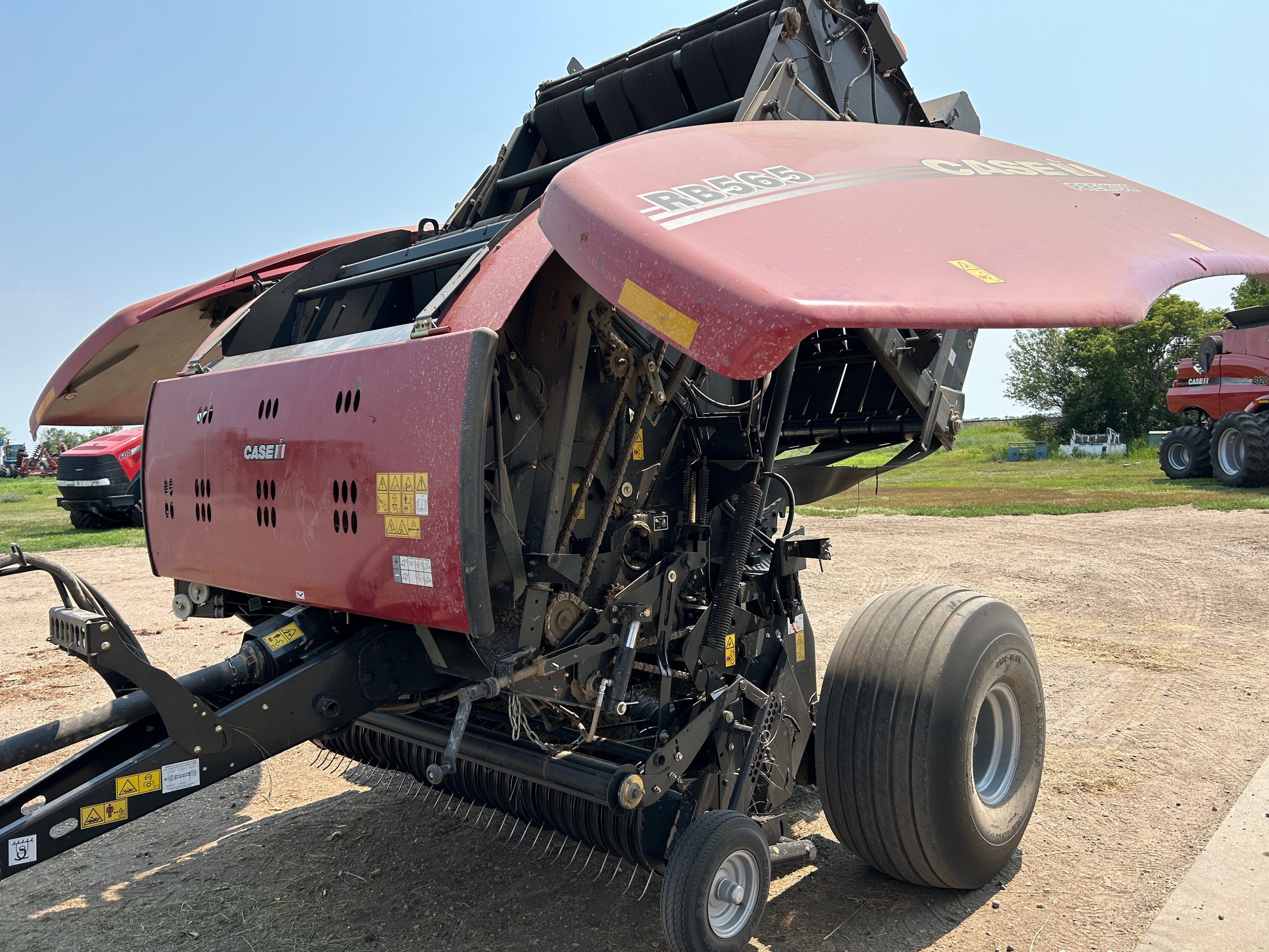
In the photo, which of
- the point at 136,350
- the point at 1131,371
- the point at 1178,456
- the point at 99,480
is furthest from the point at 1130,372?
the point at 136,350

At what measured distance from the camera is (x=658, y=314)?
2.01 meters

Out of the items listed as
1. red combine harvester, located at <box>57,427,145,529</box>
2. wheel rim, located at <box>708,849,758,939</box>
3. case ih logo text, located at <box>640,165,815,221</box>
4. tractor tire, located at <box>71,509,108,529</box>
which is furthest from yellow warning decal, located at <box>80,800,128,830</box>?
tractor tire, located at <box>71,509,108,529</box>

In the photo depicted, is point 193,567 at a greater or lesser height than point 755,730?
greater

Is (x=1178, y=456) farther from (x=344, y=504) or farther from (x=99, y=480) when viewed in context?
(x=99, y=480)

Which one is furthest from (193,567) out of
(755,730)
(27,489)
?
(27,489)

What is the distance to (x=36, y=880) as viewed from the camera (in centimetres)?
377

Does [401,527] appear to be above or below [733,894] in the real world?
above

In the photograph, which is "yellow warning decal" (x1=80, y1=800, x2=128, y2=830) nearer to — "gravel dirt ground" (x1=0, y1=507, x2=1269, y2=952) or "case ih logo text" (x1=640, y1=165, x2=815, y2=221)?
"gravel dirt ground" (x1=0, y1=507, x2=1269, y2=952)

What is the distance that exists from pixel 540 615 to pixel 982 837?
5.96 ft

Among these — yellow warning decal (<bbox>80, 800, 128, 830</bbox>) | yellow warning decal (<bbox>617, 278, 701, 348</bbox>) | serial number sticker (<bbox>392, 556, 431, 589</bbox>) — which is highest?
yellow warning decal (<bbox>617, 278, 701, 348</bbox>)

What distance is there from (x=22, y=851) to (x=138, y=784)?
28cm

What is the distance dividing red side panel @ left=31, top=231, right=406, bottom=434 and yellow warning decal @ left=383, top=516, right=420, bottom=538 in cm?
183

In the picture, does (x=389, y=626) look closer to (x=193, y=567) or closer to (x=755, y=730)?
(x=193, y=567)

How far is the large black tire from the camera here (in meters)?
3.28
